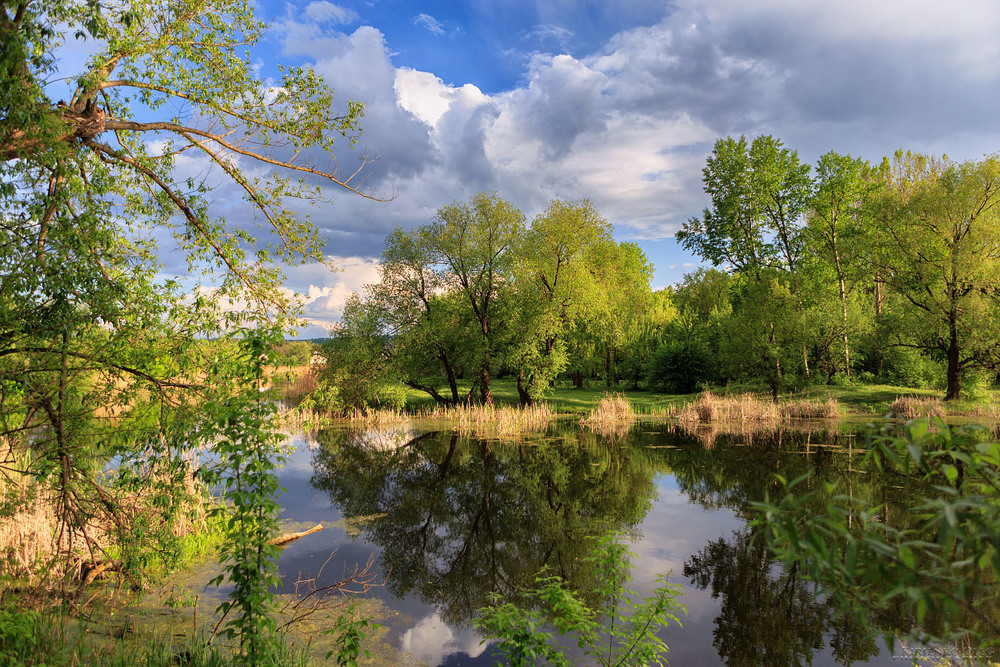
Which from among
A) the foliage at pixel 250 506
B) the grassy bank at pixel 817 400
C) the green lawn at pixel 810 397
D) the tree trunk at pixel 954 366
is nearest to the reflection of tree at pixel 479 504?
the foliage at pixel 250 506

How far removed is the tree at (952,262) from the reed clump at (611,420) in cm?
1432

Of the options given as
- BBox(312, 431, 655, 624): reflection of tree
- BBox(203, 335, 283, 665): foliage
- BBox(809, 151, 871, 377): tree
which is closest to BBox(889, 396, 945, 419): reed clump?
BBox(809, 151, 871, 377): tree

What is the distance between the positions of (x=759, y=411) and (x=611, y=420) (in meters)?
6.81

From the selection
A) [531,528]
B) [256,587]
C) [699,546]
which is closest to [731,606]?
[699,546]

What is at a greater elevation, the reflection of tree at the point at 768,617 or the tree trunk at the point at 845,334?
the tree trunk at the point at 845,334

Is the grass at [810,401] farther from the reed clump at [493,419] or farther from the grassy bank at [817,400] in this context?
the reed clump at [493,419]

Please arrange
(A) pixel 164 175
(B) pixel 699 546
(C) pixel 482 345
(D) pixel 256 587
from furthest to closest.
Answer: (C) pixel 482 345 < (B) pixel 699 546 < (A) pixel 164 175 < (D) pixel 256 587

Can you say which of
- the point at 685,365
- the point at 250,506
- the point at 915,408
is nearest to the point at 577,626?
the point at 250,506

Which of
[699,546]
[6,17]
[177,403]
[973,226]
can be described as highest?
[973,226]

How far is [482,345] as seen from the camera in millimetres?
29969

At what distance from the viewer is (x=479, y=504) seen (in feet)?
46.1

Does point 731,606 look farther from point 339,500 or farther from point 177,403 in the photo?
point 339,500

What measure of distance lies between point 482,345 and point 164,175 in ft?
75.5

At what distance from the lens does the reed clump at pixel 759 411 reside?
2503cm
